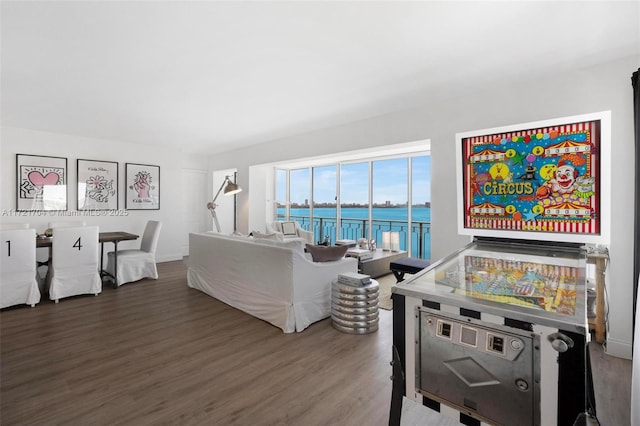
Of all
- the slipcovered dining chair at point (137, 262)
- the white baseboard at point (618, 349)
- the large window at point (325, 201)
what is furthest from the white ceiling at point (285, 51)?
the large window at point (325, 201)

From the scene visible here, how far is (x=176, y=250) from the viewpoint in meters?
6.57

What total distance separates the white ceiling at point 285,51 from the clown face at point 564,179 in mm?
975

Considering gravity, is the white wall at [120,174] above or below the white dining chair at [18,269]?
above

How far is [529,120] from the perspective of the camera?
2920 mm

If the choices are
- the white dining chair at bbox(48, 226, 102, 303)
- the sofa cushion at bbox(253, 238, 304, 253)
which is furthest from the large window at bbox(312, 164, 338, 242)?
the white dining chair at bbox(48, 226, 102, 303)

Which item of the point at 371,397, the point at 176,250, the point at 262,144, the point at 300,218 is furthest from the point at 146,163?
the point at 371,397

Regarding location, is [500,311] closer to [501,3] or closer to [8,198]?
[501,3]

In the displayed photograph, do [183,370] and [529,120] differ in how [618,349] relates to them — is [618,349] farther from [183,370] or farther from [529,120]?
[183,370]

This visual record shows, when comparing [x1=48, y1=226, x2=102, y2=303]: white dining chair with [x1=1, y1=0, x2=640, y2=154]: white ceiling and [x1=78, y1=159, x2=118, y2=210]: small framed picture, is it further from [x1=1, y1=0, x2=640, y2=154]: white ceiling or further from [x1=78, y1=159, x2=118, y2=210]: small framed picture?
[x1=78, y1=159, x2=118, y2=210]: small framed picture

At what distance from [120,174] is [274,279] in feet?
14.8

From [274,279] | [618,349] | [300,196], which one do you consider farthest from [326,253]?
[300,196]

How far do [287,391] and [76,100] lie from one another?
3.93 metres

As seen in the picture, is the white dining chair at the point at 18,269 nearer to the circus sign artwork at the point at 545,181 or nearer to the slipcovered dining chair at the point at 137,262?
the slipcovered dining chair at the point at 137,262

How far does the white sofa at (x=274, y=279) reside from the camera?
2.85 meters
